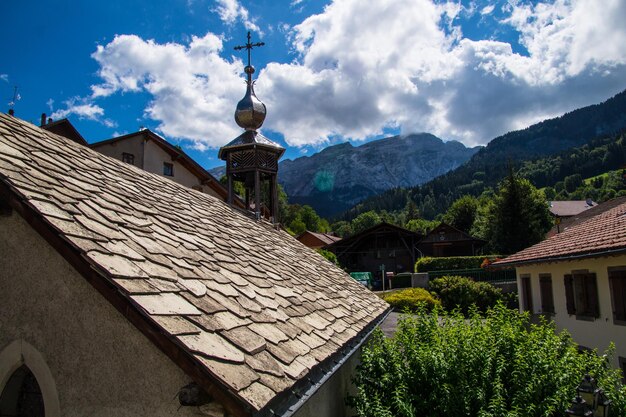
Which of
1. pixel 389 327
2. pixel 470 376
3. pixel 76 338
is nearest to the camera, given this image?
pixel 76 338

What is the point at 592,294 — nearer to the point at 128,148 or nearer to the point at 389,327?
the point at 389,327

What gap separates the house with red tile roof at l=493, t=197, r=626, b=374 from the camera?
1238 cm

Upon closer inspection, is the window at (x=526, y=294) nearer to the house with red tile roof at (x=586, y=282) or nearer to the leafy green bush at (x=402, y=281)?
the house with red tile roof at (x=586, y=282)

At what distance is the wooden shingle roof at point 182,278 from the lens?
2.91 meters

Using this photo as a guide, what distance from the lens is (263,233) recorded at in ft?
32.1

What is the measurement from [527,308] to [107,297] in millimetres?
19842

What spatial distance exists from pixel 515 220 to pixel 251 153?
47.3 metres

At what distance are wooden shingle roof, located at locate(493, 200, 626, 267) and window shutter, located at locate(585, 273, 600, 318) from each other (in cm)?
95

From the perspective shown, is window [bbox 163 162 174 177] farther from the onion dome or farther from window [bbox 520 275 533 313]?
window [bbox 520 275 533 313]

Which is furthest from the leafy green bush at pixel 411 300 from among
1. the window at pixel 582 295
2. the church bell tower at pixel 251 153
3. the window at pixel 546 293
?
the church bell tower at pixel 251 153

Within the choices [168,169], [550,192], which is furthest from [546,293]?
[550,192]

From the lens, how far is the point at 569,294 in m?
15.5

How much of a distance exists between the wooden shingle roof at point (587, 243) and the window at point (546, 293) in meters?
0.99

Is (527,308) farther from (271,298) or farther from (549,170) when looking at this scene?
(549,170)
